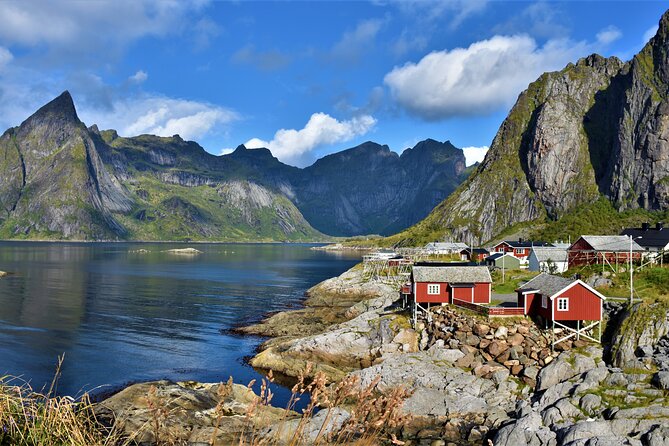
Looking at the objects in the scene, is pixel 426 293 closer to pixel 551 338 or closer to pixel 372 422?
pixel 551 338

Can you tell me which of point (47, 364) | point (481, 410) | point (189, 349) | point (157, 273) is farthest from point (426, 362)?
point (157, 273)

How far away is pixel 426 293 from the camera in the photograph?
6172 cm

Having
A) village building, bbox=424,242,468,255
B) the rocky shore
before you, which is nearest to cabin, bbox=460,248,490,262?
village building, bbox=424,242,468,255

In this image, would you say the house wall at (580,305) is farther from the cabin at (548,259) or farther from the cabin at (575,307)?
the cabin at (548,259)

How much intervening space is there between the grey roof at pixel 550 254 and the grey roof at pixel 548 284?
1676 inches

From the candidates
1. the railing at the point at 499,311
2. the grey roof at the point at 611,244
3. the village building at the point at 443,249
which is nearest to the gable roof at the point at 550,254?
the grey roof at the point at 611,244

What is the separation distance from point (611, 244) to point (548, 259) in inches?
527

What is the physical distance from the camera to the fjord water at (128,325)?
53.1m

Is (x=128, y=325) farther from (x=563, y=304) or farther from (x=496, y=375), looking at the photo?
(x=563, y=304)

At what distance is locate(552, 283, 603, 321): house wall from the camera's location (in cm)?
4975

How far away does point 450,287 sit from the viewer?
61594mm

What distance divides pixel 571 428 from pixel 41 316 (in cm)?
8154

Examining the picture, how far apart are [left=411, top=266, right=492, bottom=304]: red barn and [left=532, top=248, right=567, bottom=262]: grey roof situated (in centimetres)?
3998

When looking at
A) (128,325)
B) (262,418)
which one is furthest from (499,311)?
(128,325)
